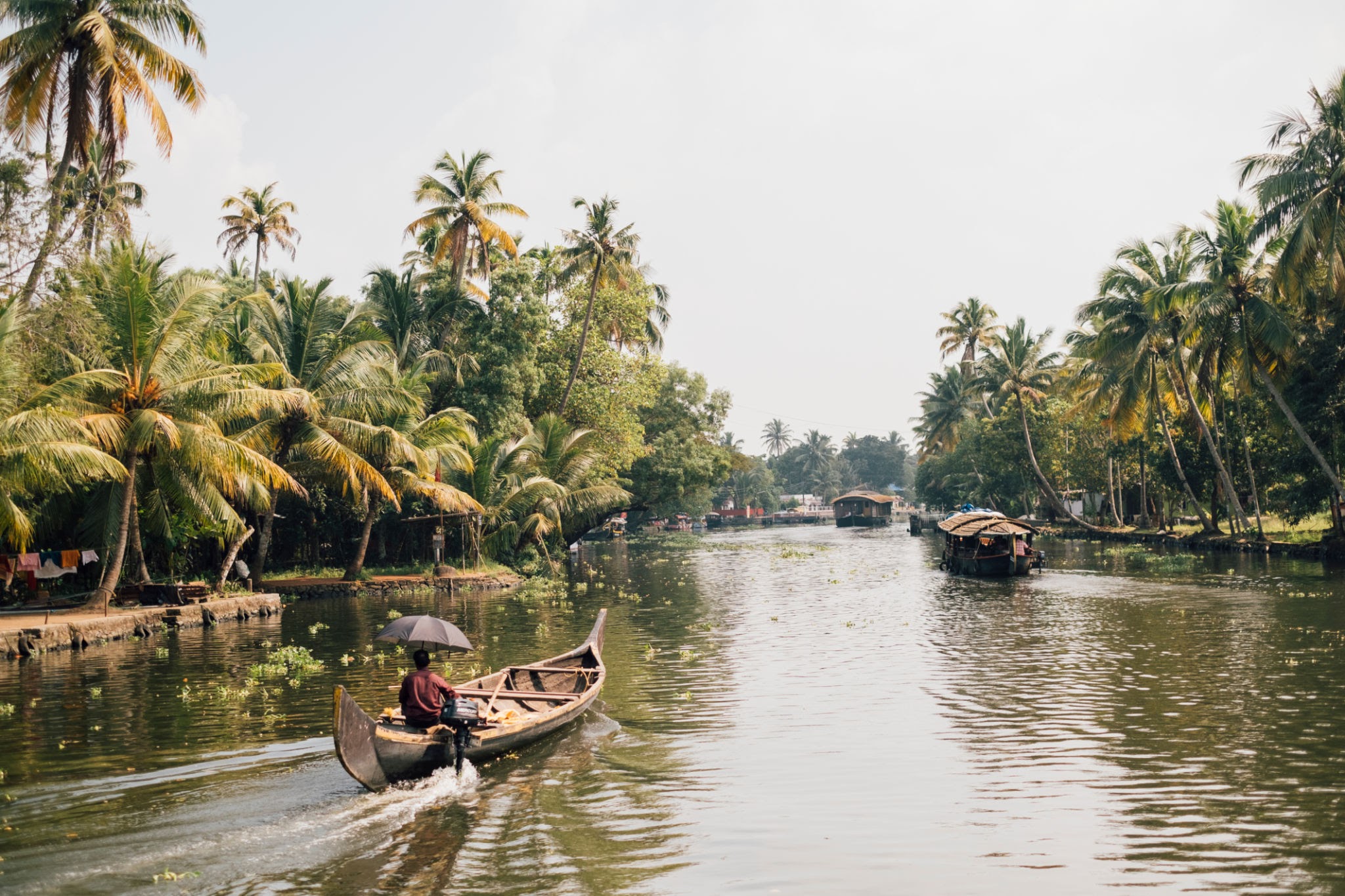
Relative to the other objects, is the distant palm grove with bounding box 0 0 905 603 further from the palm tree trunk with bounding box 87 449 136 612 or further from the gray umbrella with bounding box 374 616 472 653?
the gray umbrella with bounding box 374 616 472 653

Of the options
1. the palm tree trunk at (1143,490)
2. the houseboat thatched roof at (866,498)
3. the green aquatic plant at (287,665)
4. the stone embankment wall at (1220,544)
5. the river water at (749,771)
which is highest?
the houseboat thatched roof at (866,498)

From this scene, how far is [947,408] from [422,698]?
283 feet

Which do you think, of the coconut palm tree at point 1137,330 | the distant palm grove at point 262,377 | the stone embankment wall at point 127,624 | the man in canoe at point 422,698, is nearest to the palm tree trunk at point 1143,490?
the coconut palm tree at point 1137,330

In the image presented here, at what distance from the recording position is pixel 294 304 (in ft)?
105

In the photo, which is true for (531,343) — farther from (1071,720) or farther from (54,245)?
(1071,720)

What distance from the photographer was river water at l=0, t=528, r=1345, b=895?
346 inches

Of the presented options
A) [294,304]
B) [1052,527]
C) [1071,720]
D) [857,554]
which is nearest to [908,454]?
[1052,527]

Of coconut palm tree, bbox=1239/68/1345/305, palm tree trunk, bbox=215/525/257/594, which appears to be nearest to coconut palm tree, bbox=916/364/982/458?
coconut palm tree, bbox=1239/68/1345/305

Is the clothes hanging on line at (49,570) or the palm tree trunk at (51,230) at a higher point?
the palm tree trunk at (51,230)

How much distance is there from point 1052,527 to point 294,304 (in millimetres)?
54665

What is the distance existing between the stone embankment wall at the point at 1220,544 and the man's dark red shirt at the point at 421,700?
38.6 meters

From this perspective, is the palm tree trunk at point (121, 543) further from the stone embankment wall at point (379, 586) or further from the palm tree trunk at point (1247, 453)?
the palm tree trunk at point (1247, 453)

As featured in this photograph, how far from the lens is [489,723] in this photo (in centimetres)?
1216

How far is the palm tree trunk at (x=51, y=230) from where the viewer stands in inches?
933
